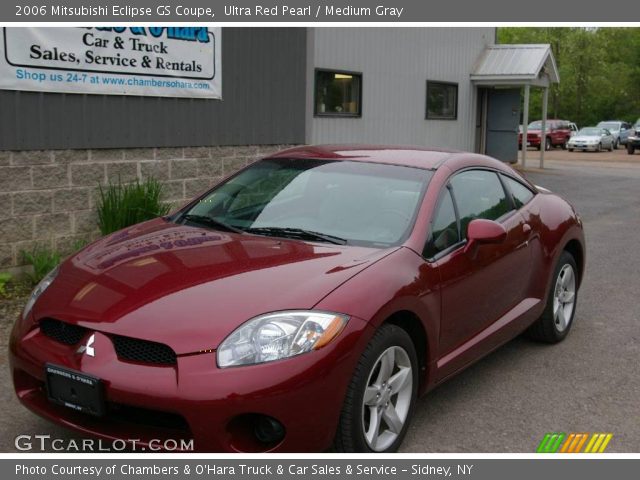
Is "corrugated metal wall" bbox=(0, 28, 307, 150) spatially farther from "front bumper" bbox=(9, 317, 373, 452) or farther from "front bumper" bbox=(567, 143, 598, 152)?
"front bumper" bbox=(567, 143, 598, 152)

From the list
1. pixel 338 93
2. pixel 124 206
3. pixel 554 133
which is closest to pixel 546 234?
pixel 124 206

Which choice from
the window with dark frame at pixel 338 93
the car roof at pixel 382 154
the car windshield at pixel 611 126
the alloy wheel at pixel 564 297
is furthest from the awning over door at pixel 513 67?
the car windshield at pixel 611 126

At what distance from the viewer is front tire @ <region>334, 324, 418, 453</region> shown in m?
3.53

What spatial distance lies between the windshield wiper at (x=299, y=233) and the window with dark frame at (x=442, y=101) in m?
15.8

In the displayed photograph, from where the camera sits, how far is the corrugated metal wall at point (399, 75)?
16344 millimetres

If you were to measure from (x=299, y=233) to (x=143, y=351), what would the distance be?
52.9 inches

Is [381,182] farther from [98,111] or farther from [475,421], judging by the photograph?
[98,111]

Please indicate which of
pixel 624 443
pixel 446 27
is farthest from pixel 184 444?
pixel 446 27

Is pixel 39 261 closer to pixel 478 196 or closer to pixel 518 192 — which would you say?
pixel 478 196

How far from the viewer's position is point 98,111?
793cm

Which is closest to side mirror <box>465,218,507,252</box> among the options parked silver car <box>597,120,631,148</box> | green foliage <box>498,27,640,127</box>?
parked silver car <box>597,120,631,148</box>

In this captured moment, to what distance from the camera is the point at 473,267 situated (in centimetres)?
456

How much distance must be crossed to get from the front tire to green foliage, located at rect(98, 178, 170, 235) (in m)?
4.65

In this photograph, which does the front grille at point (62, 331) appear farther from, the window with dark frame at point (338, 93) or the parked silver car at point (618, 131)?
the parked silver car at point (618, 131)
